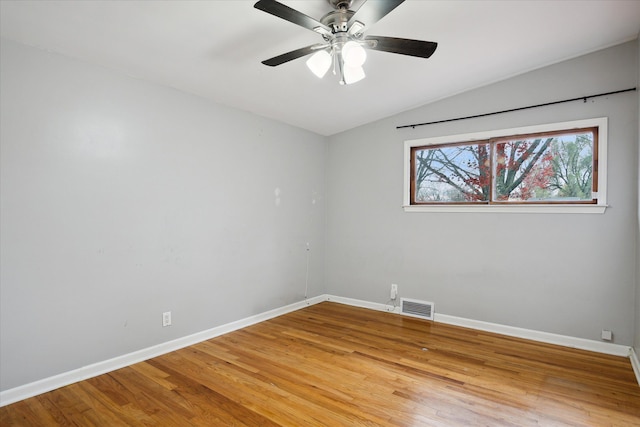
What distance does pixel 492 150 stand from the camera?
372 centimetres

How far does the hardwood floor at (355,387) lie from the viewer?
2.08 meters

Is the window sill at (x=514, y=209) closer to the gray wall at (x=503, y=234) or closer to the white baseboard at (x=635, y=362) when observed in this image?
the gray wall at (x=503, y=234)

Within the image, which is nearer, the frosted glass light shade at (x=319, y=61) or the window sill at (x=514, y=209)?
the frosted glass light shade at (x=319, y=61)

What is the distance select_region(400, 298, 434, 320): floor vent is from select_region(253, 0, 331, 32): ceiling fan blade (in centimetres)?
322

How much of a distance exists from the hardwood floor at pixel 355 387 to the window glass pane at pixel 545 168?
1473mm

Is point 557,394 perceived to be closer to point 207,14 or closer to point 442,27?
point 442,27

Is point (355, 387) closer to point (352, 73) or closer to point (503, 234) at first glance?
point (352, 73)

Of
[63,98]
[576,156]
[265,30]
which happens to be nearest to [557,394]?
[576,156]

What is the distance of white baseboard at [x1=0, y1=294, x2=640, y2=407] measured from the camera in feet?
7.68

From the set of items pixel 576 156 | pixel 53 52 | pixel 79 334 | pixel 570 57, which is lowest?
pixel 79 334

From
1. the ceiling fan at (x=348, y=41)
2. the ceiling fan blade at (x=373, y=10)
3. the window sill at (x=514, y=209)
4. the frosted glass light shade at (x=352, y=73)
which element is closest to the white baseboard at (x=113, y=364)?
the window sill at (x=514, y=209)

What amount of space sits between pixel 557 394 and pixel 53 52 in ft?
13.9

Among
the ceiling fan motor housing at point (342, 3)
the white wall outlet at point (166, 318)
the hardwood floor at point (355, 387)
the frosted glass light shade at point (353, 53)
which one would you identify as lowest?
the hardwood floor at point (355, 387)

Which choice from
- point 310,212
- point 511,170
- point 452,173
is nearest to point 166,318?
point 310,212
